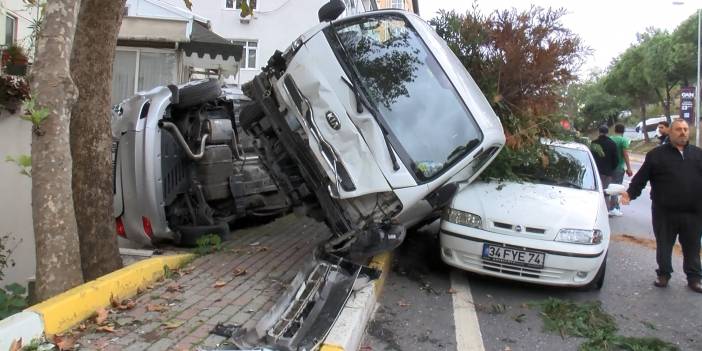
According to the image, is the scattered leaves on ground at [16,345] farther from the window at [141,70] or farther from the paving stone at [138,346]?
the window at [141,70]

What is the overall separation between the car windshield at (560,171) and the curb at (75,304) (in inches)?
149

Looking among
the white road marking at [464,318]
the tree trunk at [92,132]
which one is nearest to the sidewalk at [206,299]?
the tree trunk at [92,132]

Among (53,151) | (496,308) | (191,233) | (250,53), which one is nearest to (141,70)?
(191,233)

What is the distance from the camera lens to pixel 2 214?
22.6 feet

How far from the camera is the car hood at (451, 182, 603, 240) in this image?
16.1ft

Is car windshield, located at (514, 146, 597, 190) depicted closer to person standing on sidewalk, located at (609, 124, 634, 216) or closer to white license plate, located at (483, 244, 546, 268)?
white license plate, located at (483, 244, 546, 268)

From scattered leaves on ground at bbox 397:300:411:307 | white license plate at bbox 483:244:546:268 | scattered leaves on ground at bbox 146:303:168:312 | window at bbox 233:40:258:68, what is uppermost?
window at bbox 233:40:258:68

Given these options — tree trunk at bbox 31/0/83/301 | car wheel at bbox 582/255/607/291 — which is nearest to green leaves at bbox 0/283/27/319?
tree trunk at bbox 31/0/83/301

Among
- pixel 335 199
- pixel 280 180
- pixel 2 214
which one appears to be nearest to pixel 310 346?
pixel 335 199

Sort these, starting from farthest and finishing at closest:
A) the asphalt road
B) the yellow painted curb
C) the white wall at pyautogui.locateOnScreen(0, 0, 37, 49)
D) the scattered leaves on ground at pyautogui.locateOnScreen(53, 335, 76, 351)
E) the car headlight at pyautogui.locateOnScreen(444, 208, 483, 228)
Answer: the white wall at pyautogui.locateOnScreen(0, 0, 37, 49) < the car headlight at pyautogui.locateOnScreen(444, 208, 483, 228) < the asphalt road < the yellow painted curb < the scattered leaves on ground at pyautogui.locateOnScreen(53, 335, 76, 351)

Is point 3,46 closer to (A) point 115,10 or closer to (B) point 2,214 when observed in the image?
(B) point 2,214

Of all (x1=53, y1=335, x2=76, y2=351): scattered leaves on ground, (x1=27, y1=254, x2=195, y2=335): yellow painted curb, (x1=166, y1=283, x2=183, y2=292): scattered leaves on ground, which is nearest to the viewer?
(x1=53, y1=335, x2=76, y2=351): scattered leaves on ground

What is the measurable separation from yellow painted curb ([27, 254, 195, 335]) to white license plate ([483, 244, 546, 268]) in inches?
110

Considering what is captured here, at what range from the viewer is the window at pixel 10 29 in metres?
8.29
